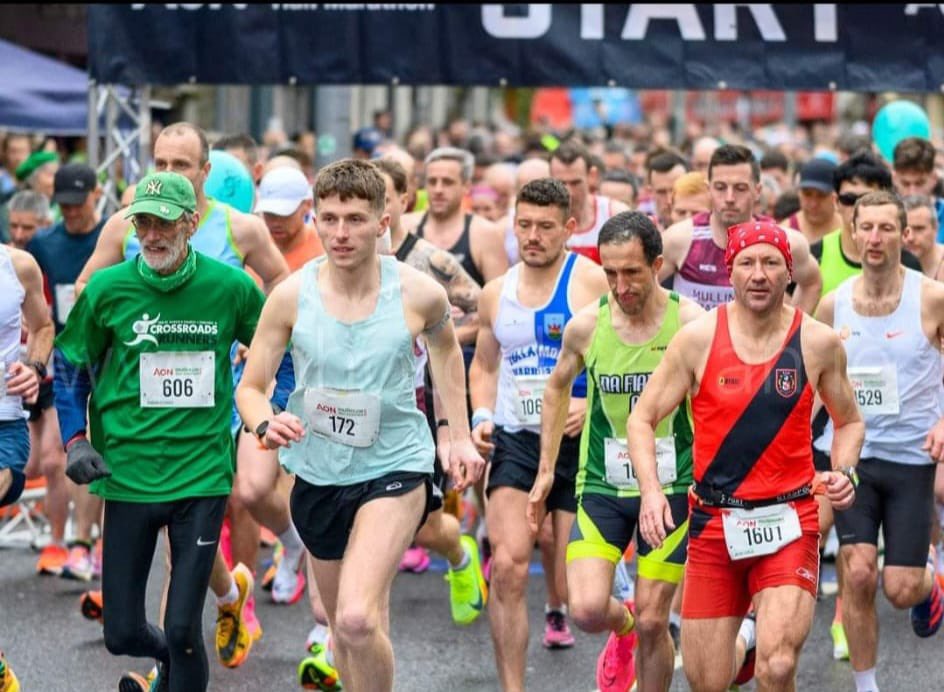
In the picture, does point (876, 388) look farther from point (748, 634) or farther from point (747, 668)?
point (747, 668)

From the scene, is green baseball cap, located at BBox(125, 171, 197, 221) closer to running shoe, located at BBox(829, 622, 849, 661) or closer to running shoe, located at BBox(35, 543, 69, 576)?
running shoe, located at BBox(829, 622, 849, 661)

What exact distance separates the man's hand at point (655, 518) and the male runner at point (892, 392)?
1.76m

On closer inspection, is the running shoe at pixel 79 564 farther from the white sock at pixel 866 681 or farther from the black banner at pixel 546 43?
the white sock at pixel 866 681

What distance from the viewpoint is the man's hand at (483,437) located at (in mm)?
7629

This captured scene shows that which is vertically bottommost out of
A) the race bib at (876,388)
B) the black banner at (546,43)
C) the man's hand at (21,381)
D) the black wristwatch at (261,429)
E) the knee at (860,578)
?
the knee at (860,578)

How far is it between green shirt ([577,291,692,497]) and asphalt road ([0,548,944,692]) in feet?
4.38

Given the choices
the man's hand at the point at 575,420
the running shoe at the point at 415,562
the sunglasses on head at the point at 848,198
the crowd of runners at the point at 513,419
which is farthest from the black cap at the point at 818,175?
the man's hand at the point at 575,420

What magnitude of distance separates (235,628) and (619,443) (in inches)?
81.5

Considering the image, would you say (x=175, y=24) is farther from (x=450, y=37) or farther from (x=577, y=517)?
(x=577, y=517)

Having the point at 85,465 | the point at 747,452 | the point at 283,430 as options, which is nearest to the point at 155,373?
the point at 85,465

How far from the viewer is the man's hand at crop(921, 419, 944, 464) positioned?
7906 millimetres

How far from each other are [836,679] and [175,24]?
264 inches

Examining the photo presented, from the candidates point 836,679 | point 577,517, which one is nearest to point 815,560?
point 577,517

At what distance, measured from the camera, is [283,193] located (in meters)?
9.94
